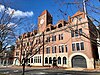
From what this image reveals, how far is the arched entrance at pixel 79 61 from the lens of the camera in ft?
103

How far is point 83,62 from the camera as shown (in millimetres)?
31391

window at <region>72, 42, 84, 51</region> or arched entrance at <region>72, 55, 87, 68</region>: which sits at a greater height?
window at <region>72, 42, 84, 51</region>

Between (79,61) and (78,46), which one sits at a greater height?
(78,46)

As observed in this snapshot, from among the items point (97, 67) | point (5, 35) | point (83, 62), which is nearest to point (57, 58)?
point (83, 62)

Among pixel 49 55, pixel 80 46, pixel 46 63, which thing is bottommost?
pixel 46 63

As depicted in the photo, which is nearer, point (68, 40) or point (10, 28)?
point (10, 28)

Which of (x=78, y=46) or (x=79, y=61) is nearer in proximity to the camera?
(x=79, y=61)

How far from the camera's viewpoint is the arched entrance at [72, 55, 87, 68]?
103 feet

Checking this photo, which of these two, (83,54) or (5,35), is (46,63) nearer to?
(83,54)

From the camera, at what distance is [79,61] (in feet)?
106

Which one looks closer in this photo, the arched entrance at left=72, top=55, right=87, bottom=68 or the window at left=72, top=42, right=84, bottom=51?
the arched entrance at left=72, top=55, right=87, bottom=68

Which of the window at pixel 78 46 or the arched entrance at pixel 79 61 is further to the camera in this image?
the window at pixel 78 46

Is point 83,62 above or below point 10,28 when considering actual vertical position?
below

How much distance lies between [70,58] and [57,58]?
486 cm
